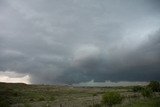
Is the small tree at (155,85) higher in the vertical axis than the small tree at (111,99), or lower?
higher

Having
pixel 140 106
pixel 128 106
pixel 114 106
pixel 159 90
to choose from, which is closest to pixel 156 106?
pixel 140 106

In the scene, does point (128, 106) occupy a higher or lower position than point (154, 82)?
lower

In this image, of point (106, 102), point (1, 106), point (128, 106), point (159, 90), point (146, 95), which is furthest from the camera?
point (159, 90)

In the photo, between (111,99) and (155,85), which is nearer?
(111,99)

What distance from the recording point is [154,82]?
12531 cm

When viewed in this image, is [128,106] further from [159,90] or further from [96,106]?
[159,90]

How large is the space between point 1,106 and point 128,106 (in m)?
22.1

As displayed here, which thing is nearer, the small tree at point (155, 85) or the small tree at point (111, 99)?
the small tree at point (111, 99)

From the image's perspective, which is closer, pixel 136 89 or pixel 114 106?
pixel 114 106

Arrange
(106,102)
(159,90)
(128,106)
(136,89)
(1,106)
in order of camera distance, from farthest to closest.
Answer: (136,89) → (159,90) → (106,102) → (128,106) → (1,106)

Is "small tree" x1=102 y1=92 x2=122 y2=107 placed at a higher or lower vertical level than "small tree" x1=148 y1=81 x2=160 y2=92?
lower

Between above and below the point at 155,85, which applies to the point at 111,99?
below

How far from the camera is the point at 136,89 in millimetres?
152500

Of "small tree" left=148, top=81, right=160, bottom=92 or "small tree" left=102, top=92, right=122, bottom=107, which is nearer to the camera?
"small tree" left=102, top=92, right=122, bottom=107
